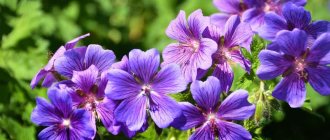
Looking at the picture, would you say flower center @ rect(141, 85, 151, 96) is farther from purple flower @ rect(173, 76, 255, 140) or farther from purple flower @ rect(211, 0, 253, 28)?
purple flower @ rect(211, 0, 253, 28)

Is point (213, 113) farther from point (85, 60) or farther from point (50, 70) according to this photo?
point (50, 70)

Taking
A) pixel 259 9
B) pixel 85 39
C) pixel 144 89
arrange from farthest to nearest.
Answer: pixel 85 39
pixel 259 9
pixel 144 89

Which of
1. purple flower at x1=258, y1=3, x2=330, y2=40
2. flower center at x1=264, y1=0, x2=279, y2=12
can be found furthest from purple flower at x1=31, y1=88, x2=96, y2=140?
flower center at x1=264, y1=0, x2=279, y2=12

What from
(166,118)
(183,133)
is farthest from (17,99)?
(166,118)

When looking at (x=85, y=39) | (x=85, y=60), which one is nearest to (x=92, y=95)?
(x=85, y=60)

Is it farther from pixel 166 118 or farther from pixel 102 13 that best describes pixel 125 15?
pixel 166 118
